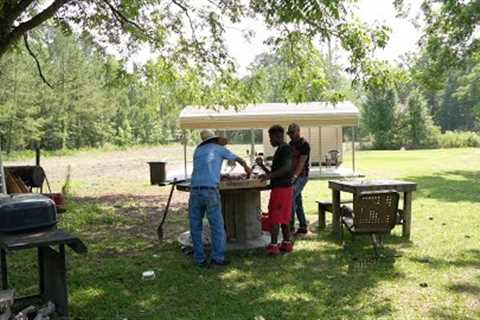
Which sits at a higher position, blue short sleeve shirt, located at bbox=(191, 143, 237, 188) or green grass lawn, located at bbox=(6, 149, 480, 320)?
blue short sleeve shirt, located at bbox=(191, 143, 237, 188)

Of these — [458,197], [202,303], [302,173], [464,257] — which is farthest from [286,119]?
[202,303]

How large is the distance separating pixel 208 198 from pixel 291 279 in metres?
1.47

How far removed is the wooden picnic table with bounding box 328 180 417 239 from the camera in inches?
317

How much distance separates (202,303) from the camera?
5574 millimetres

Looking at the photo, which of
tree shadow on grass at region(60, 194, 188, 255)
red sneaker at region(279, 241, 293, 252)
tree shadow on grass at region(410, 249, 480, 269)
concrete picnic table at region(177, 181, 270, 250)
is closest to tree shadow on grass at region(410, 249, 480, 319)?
tree shadow on grass at region(410, 249, 480, 269)

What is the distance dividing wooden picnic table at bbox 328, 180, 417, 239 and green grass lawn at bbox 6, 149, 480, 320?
25cm

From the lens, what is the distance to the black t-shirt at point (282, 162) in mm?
7453

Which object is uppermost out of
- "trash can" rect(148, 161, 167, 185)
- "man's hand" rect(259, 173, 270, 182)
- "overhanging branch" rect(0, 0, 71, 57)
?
"overhanging branch" rect(0, 0, 71, 57)

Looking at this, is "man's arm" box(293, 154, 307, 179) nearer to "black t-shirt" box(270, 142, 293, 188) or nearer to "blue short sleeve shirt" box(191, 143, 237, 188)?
"black t-shirt" box(270, 142, 293, 188)

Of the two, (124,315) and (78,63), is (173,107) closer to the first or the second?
(124,315)

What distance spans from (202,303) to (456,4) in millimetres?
14156

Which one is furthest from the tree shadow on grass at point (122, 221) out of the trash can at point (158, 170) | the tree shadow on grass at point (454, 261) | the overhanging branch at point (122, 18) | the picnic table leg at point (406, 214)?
the overhanging branch at point (122, 18)

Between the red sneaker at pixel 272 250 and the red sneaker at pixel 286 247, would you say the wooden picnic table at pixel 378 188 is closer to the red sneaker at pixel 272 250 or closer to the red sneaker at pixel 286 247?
the red sneaker at pixel 286 247

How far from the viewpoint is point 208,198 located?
274 inches
